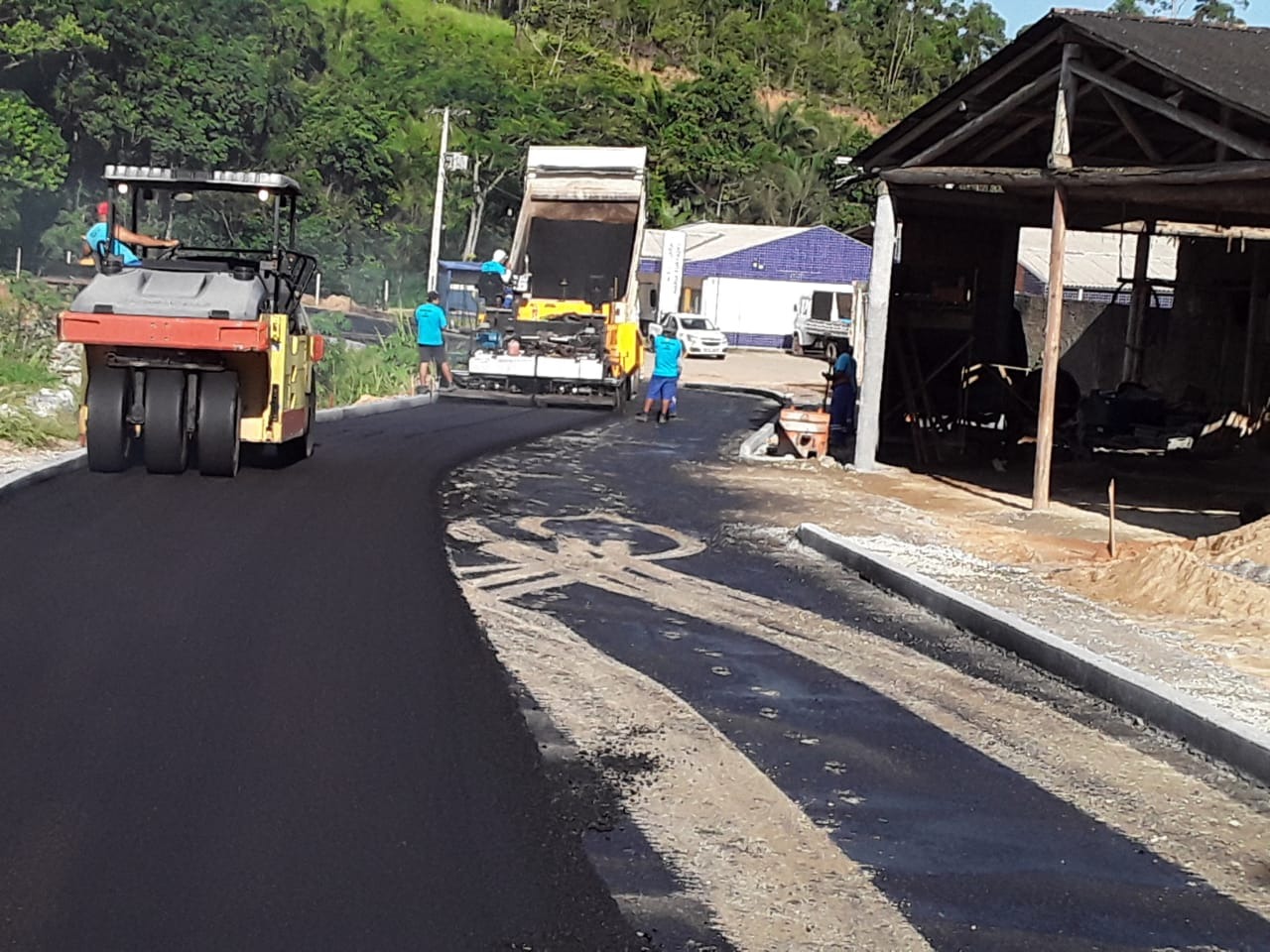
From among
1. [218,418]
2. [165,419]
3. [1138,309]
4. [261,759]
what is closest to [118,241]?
[165,419]

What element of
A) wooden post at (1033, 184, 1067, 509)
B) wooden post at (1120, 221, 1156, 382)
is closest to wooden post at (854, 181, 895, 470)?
wooden post at (1033, 184, 1067, 509)

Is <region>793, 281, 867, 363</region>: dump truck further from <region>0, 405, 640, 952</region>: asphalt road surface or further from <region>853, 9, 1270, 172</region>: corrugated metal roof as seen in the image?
<region>0, 405, 640, 952</region>: asphalt road surface

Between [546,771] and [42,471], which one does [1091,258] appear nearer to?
[42,471]

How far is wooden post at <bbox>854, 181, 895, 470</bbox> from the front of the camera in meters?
18.7

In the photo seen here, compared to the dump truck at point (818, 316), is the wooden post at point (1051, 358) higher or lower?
lower

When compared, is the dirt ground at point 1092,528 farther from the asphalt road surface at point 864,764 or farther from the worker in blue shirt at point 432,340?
the worker in blue shirt at point 432,340

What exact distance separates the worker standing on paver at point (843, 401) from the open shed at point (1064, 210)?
64 centimetres

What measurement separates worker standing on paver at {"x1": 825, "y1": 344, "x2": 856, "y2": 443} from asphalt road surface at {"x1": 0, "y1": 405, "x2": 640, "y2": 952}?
11432 mm

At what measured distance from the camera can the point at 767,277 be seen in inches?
2355

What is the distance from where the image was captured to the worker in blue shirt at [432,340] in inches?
1017

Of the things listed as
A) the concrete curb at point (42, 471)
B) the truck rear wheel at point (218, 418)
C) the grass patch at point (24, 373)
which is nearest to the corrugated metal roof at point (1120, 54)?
the truck rear wheel at point (218, 418)

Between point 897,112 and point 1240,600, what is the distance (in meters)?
112

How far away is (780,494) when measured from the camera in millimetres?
16078

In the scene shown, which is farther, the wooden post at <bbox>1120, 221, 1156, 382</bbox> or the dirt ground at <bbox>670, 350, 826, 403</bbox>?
the dirt ground at <bbox>670, 350, 826, 403</bbox>
